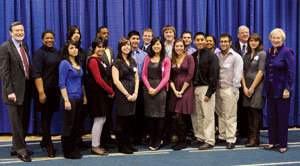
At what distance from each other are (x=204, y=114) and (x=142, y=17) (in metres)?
2.01

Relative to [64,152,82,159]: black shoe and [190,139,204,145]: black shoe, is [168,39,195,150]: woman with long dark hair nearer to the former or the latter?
[190,139,204,145]: black shoe

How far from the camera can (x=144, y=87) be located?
3.78m

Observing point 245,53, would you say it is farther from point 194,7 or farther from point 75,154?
point 75,154

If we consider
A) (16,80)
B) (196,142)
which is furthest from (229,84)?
(16,80)

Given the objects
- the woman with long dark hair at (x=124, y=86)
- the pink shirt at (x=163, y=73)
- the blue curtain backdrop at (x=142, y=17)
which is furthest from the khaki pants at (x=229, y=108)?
the blue curtain backdrop at (x=142, y=17)

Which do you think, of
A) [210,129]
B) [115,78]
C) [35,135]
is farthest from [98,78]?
[35,135]

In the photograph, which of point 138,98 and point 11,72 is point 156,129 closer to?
point 138,98

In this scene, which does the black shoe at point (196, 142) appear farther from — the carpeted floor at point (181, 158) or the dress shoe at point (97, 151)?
the dress shoe at point (97, 151)

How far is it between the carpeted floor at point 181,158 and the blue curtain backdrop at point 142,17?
1.34 m

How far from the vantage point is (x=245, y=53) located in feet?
13.5

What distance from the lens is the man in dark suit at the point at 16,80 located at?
331 cm

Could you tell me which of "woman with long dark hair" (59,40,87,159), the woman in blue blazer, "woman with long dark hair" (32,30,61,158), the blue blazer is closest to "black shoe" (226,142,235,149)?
the woman in blue blazer

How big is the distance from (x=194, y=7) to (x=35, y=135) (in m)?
3.31

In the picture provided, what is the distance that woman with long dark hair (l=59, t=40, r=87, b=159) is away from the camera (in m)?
→ 3.33
